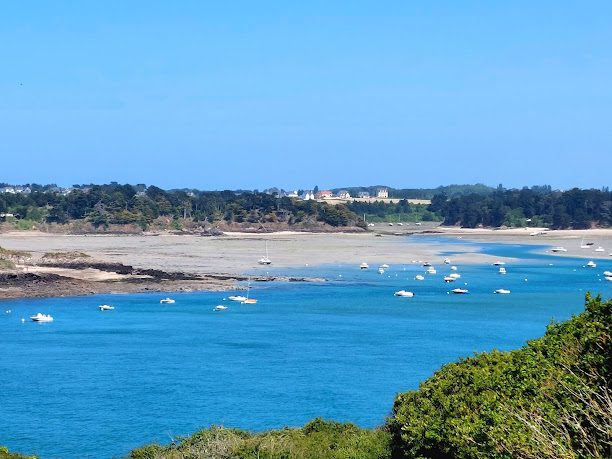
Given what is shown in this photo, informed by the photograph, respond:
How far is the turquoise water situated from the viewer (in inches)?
1251

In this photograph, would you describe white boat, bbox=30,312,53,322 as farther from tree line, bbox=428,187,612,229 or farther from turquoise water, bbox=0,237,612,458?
tree line, bbox=428,187,612,229

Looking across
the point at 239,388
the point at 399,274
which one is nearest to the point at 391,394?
the point at 239,388

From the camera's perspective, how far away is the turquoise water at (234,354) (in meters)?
31.8

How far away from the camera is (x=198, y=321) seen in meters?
55.5

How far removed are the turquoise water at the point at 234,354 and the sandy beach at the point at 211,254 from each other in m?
5.33

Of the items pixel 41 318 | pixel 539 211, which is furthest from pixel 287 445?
pixel 539 211

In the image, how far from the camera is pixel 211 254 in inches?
4117

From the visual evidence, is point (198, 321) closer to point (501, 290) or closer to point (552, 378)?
point (501, 290)

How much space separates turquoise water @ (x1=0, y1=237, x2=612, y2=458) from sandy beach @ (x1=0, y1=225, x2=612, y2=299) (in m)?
5.33

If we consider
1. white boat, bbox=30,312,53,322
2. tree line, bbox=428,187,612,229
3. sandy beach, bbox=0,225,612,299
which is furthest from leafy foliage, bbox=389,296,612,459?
tree line, bbox=428,187,612,229

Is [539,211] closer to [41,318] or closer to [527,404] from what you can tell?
[41,318]

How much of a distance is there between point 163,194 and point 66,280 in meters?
103

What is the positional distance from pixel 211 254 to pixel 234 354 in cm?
6091

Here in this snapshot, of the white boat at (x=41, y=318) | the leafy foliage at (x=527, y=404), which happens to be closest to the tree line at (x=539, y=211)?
the white boat at (x=41, y=318)
